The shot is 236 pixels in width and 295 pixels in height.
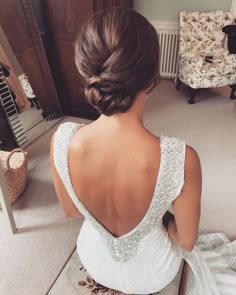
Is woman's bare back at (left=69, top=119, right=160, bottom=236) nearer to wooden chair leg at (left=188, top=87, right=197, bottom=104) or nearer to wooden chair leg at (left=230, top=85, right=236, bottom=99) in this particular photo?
wooden chair leg at (left=188, top=87, right=197, bottom=104)

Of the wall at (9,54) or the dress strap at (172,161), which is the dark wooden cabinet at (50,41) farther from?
the dress strap at (172,161)

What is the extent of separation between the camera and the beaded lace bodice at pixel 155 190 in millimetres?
729

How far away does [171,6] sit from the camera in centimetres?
337

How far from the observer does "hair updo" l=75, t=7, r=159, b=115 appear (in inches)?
23.8

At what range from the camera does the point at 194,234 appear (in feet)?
2.98

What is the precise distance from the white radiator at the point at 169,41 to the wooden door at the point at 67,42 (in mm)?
995

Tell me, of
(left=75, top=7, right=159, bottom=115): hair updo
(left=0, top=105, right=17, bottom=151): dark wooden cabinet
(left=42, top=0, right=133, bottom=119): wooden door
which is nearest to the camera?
(left=75, top=7, right=159, bottom=115): hair updo

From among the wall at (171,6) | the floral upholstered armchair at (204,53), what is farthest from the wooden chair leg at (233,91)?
the wall at (171,6)

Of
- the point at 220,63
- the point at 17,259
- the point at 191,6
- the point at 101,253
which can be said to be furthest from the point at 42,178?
the point at 191,6

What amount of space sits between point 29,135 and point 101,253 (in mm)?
1653

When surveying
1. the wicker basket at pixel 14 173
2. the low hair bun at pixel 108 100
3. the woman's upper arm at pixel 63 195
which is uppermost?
the low hair bun at pixel 108 100

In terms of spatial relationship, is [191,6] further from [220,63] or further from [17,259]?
[17,259]

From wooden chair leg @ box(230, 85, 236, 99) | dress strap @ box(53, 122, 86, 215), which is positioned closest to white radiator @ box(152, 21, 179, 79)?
wooden chair leg @ box(230, 85, 236, 99)

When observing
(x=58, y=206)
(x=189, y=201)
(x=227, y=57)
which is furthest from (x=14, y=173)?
(x=227, y=57)
